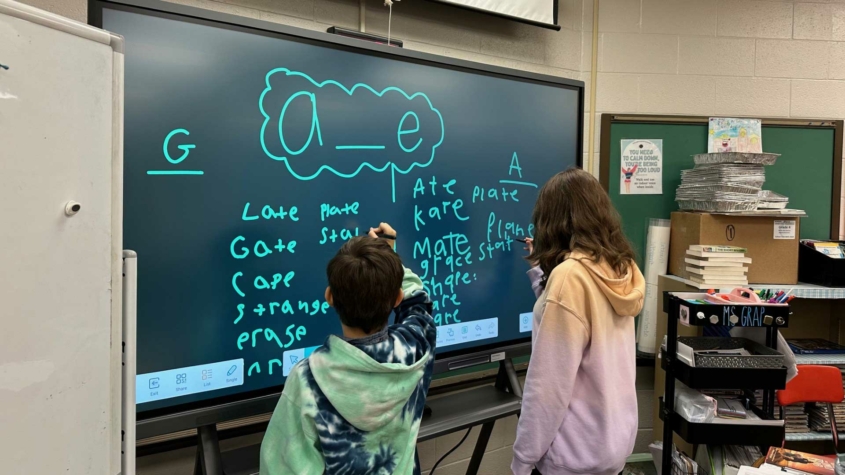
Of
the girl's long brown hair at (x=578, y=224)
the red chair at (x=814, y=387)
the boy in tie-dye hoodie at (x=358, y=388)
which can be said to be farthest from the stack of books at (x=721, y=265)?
the boy in tie-dye hoodie at (x=358, y=388)

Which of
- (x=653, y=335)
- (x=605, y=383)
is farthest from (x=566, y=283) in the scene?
(x=653, y=335)

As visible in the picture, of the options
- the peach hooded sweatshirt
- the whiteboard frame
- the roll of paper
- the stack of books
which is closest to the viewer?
the whiteboard frame

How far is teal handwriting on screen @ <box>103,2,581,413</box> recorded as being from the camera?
1364mm

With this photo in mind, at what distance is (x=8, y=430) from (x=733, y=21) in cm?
345

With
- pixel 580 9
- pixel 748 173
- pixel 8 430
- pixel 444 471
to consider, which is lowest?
pixel 444 471

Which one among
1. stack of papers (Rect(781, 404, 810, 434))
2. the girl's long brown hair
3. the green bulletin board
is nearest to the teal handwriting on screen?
the girl's long brown hair

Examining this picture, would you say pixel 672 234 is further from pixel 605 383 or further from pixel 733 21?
pixel 605 383

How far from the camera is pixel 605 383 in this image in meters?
1.46

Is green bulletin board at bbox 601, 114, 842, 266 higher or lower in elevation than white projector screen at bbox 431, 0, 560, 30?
lower

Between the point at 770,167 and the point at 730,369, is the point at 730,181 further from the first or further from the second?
the point at 730,369

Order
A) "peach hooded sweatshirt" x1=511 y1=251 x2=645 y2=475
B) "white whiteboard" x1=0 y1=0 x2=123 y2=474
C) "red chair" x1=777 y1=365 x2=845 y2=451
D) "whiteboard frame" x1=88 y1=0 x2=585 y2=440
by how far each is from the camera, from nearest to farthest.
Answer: "white whiteboard" x1=0 y1=0 x2=123 y2=474 → "whiteboard frame" x1=88 y1=0 x2=585 y2=440 → "peach hooded sweatshirt" x1=511 y1=251 x2=645 y2=475 → "red chair" x1=777 y1=365 x2=845 y2=451

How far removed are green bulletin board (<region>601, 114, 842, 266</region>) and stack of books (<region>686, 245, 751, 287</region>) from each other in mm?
378

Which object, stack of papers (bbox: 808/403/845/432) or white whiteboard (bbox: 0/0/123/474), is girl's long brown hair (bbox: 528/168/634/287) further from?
stack of papers (bbox: 808/403/845/432)

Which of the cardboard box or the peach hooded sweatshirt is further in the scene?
the cardboard box
